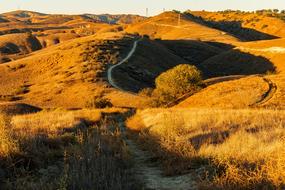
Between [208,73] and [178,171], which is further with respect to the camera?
[208,73]

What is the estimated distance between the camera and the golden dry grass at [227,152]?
8078mm

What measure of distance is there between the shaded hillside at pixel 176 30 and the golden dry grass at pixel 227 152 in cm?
13746

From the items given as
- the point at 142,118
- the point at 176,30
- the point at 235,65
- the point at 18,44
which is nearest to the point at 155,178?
the point at 142,118

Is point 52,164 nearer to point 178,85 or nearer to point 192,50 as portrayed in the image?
point 178,85

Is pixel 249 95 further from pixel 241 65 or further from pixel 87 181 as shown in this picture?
pixel 241 65

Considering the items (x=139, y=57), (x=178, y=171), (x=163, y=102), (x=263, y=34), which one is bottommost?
(x=263, y=34)

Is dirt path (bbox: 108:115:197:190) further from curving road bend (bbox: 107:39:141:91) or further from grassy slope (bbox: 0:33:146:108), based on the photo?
curving road bend (bbox: 107:39:141:91)

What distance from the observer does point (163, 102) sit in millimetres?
47719

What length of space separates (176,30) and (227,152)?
165 meters

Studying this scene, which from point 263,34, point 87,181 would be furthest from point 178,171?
point 263,34

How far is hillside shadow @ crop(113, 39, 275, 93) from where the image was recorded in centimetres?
7631

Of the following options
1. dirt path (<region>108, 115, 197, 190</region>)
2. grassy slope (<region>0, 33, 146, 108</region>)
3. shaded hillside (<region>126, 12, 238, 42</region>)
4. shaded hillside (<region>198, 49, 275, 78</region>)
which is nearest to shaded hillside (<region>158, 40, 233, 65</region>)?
shaded hillside (<region>198, 49, 275, 78</region>)

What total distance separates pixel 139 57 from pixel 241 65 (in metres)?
23.3

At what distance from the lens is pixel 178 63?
332ft
